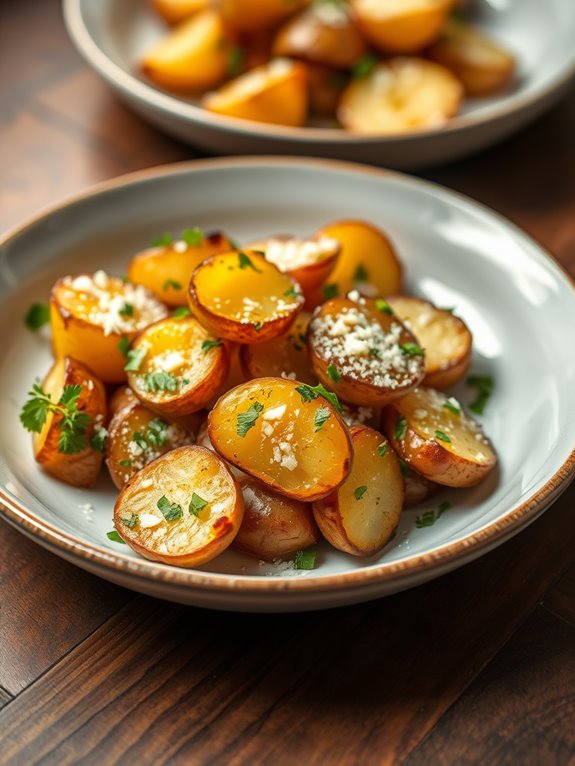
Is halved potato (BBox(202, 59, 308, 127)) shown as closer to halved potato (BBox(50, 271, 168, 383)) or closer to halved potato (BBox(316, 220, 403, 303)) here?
halved potato (BBox(316, 220, 403, 303))

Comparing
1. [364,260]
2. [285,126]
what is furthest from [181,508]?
[285,126]

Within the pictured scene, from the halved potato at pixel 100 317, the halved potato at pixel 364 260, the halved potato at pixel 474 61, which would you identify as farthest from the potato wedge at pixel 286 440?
the halved potato at pixel 474 61

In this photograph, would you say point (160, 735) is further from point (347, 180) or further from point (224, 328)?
point (347, 180)

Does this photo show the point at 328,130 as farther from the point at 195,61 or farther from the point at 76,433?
the point at 76,433

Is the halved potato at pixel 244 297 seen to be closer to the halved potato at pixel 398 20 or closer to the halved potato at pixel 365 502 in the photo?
the halved potato at pixel 365 502

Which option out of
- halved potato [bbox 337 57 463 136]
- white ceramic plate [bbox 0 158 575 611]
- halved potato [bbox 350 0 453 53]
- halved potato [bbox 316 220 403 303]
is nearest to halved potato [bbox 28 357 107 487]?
white ceramic plate [bbox 0 158 575 611]

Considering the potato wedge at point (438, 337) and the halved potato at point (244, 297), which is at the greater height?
the halved potato at point (244, 297)
